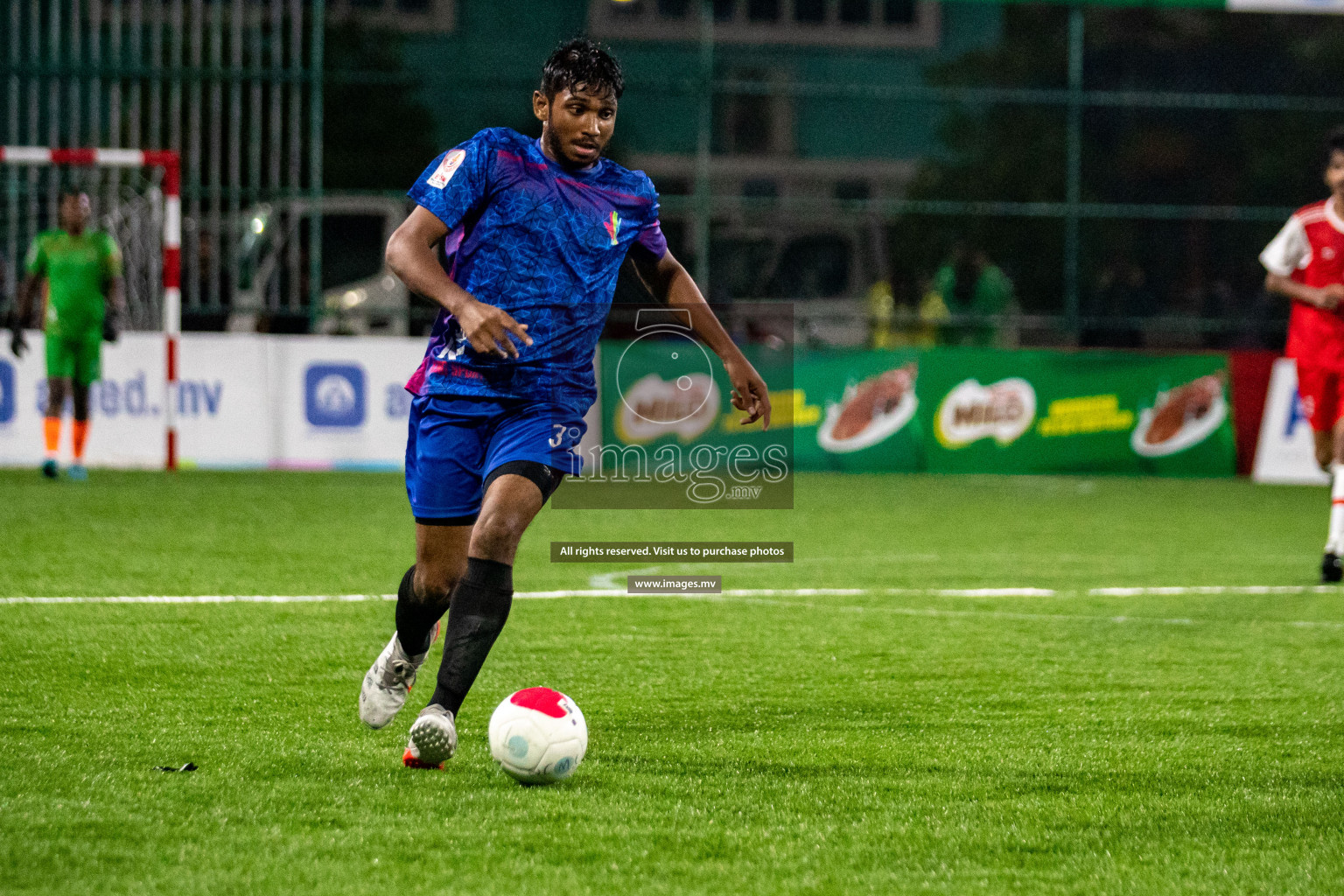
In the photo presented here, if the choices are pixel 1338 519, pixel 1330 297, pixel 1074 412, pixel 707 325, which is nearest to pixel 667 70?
pixel 1074 412

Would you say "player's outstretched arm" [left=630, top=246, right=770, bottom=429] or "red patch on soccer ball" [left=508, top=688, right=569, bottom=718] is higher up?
"player's outstretched arm" [left=630, top=246, right=770, bottom=429]

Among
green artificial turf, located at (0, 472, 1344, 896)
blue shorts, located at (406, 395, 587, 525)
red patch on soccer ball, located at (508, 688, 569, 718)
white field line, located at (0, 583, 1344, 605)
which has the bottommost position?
white field line, located at (0, 583, 1344, 605)

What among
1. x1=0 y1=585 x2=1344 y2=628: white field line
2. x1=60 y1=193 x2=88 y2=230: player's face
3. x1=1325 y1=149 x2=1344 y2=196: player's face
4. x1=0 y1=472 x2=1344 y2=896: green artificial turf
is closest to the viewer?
x1=0 y1=472 x2=1344 y2=896: green artificial turf

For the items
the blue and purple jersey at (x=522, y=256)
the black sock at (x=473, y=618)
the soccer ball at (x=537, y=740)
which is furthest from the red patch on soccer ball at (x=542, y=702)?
the blue and purple jersey at (x=522, y=256)

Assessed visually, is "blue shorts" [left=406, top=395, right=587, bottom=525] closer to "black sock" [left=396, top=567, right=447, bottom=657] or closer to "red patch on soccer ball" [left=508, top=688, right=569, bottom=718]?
"black sock" [left=396, top=567, right=447, bottom=657]

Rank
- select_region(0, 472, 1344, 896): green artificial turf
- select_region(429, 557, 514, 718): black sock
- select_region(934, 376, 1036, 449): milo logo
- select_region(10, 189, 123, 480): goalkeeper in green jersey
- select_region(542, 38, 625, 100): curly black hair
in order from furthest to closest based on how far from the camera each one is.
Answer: select_region(934, 376, 1036, 449): milo logo < select_region(10, 189, 123, 480): goalkeeper in green jersey < select_region(542, 38, 625, 100): curly black hair < select_region(429, 557, 514, 718): black sock < select_region(0, 472, 1344, 896): green artificial turf

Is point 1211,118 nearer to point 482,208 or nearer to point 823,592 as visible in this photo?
point 823,592

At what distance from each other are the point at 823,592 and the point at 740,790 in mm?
4014

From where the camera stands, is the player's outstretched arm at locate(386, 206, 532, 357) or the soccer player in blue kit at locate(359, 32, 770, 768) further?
the soccer player in blue kit at locate(359, 32, 770, 768)

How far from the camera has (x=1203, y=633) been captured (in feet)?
23.6

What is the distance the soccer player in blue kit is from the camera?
450cm

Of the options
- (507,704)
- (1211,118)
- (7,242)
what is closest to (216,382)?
(7,242)

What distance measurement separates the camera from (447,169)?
15.2 ft

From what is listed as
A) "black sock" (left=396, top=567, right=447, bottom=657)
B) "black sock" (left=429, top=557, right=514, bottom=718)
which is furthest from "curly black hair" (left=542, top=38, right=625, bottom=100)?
"black sock" (left=396, top=567, right=447, bottom=657)
